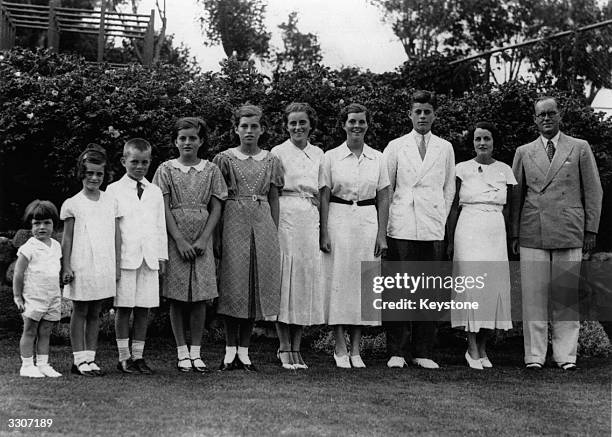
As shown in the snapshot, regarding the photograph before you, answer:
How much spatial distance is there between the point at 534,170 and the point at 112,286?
3.12m

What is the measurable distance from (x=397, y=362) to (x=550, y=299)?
1270 mm

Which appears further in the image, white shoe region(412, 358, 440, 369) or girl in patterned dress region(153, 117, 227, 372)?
white shoe region(412, 358, 440, 369)

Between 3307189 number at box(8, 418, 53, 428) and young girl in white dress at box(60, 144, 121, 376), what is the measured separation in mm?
1177

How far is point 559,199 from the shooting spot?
18.4ft

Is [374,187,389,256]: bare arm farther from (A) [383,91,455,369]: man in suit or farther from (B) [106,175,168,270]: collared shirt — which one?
(B) [106,175,168,270]: collared shirt

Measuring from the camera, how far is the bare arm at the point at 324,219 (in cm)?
531

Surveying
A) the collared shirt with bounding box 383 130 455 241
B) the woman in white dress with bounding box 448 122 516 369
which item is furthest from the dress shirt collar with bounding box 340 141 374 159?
the woman in white dress with bounding box 448 122 516 369

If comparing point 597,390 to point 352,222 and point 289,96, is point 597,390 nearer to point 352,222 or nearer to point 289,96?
point 352,222

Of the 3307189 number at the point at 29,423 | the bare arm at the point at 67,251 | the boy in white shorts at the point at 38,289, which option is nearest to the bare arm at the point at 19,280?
the boy in white shorts at the point at 38,289

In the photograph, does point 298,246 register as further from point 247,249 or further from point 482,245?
point 482,245

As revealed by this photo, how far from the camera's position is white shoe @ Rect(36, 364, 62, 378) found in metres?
4.49

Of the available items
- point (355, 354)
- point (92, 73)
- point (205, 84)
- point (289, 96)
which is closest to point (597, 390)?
point (355, 354)

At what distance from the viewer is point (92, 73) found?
7.34 meters

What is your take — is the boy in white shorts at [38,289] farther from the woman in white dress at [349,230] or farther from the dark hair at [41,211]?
the woman in white dress at [349,230]
